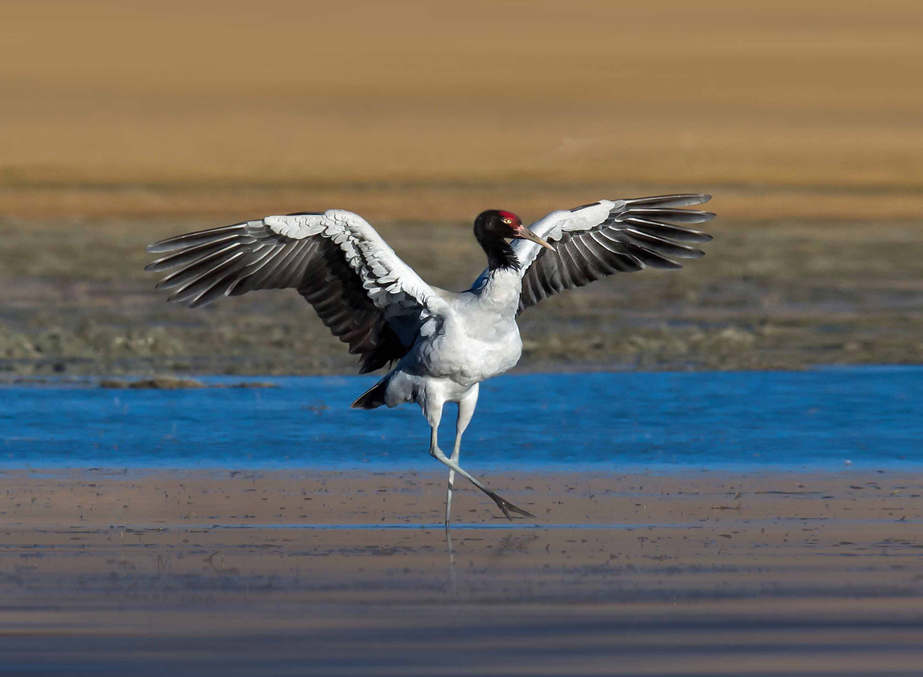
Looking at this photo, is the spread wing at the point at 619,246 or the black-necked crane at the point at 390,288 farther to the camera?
the spread wing at the point at 619,246

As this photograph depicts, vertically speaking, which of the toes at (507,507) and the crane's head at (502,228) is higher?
the crane's head at (502,228)

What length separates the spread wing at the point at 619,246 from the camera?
11.9 m

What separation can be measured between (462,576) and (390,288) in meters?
3.19

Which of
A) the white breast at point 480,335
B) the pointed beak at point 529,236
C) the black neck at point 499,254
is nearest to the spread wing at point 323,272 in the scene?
the white breast at point 480,335

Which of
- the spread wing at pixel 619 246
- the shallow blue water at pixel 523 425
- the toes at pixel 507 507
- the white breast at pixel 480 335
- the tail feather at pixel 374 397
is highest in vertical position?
the spread wing at pixel 619 246

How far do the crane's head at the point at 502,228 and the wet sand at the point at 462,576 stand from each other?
1.54m

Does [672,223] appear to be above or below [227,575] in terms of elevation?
above

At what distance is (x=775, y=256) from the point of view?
109ft

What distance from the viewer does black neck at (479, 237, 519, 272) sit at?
10.3m

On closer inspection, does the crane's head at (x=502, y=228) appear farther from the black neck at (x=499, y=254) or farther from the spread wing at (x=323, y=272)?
the spread wing at (x=323, y=272)

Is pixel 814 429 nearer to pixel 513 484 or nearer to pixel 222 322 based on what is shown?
pixel 513 484

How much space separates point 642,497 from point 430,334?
156 centimetres

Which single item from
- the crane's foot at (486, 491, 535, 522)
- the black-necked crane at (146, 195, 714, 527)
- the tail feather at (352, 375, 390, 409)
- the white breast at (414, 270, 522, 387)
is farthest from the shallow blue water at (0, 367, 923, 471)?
the crane's foot at (486, 491, 535, 522)

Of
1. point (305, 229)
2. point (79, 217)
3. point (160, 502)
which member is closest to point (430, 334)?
point (305, 229)
